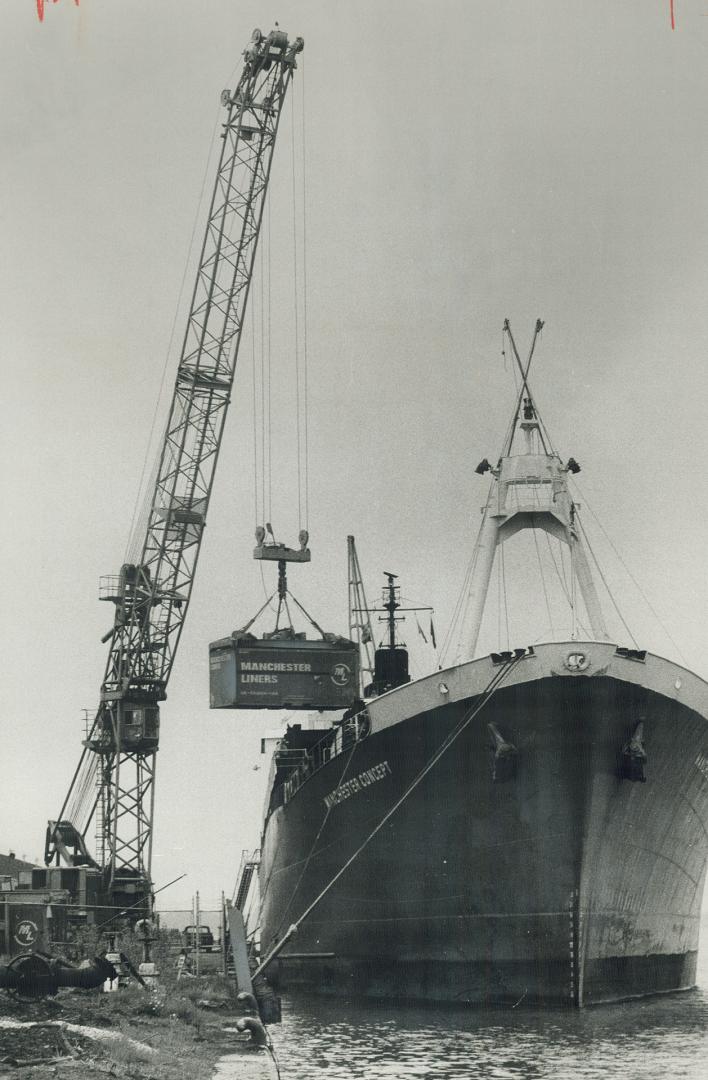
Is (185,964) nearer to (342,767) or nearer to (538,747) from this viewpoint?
(342,767)

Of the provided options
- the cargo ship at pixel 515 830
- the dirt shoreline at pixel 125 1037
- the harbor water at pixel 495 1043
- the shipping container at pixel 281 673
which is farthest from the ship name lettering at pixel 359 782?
the shipping container at pixel 281 673

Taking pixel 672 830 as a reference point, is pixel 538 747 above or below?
above

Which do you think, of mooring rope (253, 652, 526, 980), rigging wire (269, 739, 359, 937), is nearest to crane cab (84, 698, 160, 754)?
rigging wire (269, 739, 359, 937)

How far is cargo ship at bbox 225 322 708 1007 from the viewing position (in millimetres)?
23328

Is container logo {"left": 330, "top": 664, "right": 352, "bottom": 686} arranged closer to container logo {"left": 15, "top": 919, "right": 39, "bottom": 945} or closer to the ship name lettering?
the ship name lettering

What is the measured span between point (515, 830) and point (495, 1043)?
5.31 metres

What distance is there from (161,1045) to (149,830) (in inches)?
973

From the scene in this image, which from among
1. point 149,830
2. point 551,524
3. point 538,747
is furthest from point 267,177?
point 538,747

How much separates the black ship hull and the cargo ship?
3 cm

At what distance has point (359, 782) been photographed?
86.8ft

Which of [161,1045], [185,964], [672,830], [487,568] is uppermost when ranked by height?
[487,568]

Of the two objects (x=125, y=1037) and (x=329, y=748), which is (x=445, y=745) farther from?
(x=125, y=1037)

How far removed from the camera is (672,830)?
2622 cm

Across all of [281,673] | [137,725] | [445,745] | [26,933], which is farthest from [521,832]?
[137,725]
